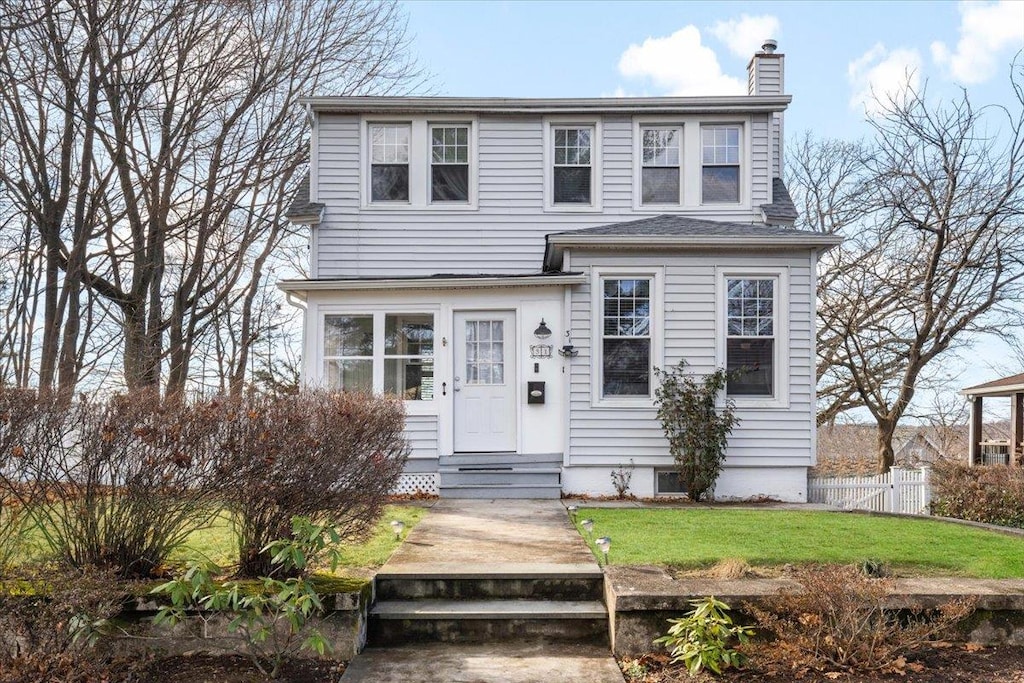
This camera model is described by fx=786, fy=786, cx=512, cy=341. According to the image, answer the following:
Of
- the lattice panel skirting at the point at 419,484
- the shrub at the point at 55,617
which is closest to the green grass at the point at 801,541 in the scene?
the lattice panel skirting at the point at 419,484

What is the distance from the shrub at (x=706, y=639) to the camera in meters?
4.46

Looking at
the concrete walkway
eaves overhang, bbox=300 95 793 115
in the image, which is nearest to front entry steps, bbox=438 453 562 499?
the concrete walkway

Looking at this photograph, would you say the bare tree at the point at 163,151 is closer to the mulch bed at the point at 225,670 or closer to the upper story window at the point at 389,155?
the upper story window at the point at 389,155

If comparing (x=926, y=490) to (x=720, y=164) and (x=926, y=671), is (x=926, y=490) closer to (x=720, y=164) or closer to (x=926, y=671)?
(x=720, y=164)

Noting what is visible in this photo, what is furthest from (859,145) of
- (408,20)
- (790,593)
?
(790,593)

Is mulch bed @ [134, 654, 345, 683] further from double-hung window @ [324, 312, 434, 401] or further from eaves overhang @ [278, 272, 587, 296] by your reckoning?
eaves overhang @ [278, 272, 587, 296]

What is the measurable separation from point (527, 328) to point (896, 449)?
1560 centimetres

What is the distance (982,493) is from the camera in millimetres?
9742

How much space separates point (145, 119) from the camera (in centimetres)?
1538

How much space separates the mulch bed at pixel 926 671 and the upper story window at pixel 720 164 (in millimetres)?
8825

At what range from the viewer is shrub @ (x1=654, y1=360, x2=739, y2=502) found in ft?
33.6

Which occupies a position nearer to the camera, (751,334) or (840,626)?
(840,626)

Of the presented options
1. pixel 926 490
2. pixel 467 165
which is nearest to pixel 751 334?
pixel 926 490

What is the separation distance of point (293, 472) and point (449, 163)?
340 inches
